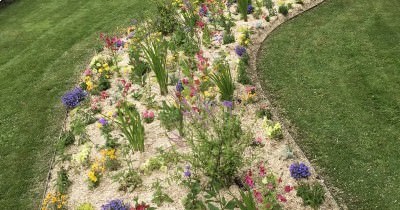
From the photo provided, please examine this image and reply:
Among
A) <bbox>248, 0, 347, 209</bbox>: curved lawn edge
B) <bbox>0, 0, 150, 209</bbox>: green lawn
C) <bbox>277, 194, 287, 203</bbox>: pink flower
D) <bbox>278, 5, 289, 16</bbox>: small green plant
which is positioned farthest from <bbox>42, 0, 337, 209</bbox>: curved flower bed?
<bbox>278, 5, 289, 16</bbox>: small green plant

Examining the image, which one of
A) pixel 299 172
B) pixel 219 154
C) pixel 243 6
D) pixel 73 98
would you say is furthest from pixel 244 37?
pixel 219 154

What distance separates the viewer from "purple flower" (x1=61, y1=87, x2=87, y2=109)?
9.95 metres

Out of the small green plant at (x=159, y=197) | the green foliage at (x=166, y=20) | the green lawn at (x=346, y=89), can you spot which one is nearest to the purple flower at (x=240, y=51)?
the green lawn at (x=346, y=89)

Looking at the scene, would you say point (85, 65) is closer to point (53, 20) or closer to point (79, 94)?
point (79, 94)

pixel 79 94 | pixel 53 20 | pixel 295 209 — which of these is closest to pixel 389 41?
pixel 295 209

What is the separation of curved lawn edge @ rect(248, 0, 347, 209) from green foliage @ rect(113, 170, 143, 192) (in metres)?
3.02

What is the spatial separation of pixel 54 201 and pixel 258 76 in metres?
5.65

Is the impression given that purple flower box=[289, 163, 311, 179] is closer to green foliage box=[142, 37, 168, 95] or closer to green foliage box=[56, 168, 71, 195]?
green foliage box=[142, 37, 168, 95]

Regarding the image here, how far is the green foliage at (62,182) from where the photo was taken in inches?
305

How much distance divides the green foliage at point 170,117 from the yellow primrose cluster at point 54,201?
242 centimetres

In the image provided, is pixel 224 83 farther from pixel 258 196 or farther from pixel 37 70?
pixel 37 70

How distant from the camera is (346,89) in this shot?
9719 mm

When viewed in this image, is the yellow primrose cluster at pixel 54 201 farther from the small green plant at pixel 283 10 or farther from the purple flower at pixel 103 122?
the small green plant at pixel 283 10

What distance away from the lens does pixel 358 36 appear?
11664 millimetres
